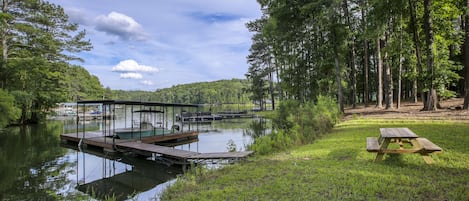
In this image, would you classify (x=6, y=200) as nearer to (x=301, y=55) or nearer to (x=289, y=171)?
(x=289, y=171)

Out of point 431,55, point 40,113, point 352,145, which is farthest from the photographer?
point 40,113

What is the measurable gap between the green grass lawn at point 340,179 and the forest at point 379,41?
8356 mm

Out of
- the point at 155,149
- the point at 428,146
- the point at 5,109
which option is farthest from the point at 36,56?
the point at 428,146

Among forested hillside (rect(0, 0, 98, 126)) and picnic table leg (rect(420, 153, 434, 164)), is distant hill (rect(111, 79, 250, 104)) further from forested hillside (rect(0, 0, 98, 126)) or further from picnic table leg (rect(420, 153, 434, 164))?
picnic table leg (rect(420, 153, 434, 164))

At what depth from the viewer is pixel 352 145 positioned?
671 centimetres

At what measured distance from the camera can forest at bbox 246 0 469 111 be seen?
1256cm

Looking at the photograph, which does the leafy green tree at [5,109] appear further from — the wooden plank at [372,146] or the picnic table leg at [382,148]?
the picnic table leg at [382,148]

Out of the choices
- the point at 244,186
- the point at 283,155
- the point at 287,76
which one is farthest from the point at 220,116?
the point at 244,186

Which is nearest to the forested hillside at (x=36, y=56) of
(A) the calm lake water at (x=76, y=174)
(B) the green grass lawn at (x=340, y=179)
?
(A) the calm lake water at (x=76, y=174)

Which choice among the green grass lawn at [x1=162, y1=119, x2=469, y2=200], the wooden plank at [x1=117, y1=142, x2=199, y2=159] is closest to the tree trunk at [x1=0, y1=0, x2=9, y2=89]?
the wooden plank at [x1=117, y1=142, x2=199, y2=159]

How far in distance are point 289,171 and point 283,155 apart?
5.64ft

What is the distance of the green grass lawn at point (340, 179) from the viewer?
11.4 feet

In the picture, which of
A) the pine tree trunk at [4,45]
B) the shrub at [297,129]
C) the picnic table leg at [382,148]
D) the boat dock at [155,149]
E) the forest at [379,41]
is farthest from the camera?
the pine tree trunk at [4,45]

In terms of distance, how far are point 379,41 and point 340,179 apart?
1636cm
